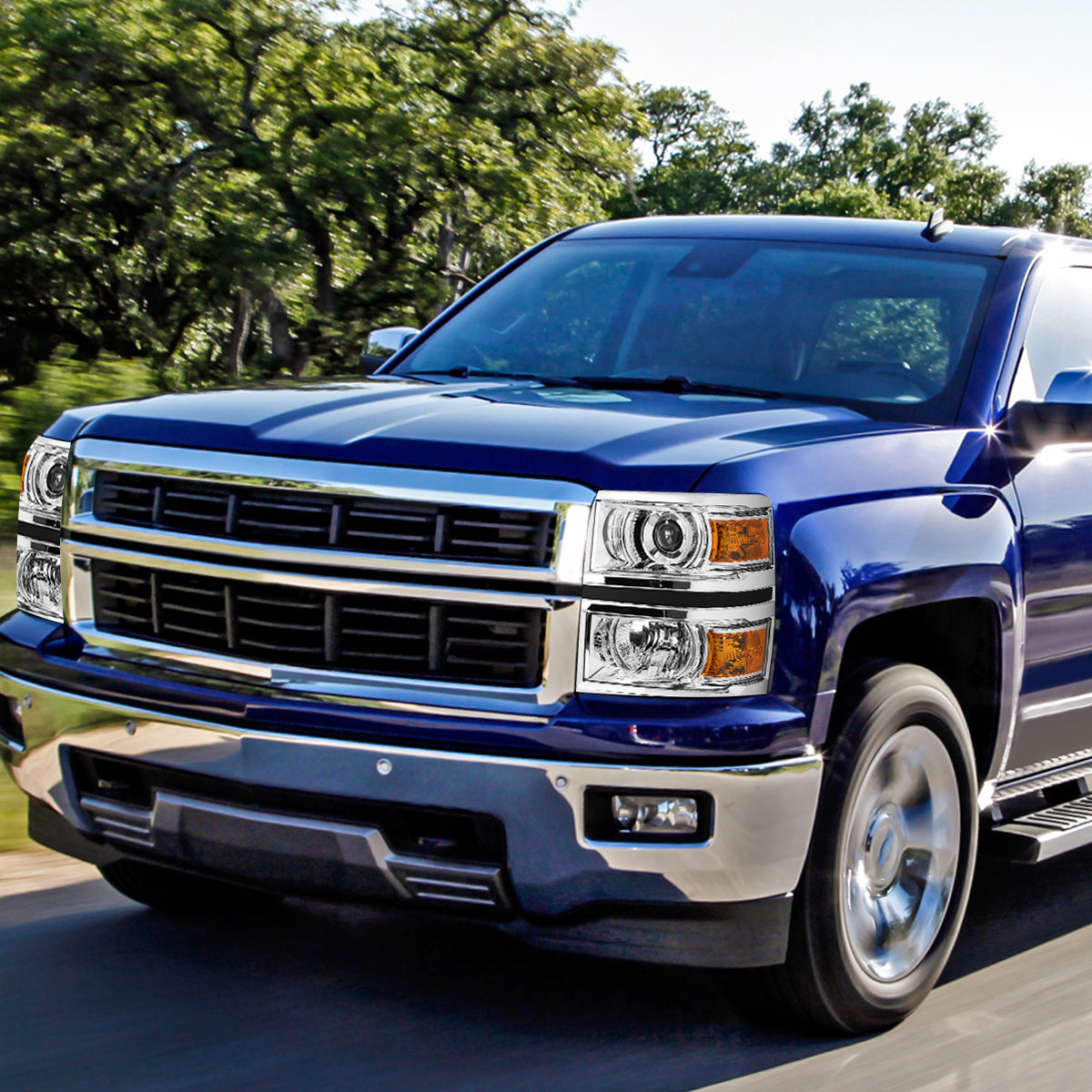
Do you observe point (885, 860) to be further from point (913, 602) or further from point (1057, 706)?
point (1057, 706)

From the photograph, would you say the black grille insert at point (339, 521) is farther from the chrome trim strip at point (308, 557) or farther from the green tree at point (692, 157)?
the green tree at point (692, 157)

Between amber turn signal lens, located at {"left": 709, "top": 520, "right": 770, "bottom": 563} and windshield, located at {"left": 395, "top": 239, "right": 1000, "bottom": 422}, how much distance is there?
1015mm

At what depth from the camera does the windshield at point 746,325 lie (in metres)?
4.32

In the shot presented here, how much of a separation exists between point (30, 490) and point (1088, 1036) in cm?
267

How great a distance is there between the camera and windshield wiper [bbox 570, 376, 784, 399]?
166 inches

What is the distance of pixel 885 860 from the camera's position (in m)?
3.72

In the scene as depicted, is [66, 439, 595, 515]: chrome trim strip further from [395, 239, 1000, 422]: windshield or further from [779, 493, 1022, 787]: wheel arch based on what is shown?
[395, 239, 1000, 422]: windshield

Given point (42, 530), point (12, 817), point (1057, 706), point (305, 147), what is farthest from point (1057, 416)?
point (305, 147)

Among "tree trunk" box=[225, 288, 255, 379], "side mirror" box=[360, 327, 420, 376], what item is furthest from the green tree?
"side mirror" box=[360, 327, 420, 376]

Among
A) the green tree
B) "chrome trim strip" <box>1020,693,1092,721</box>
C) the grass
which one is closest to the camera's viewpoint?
"chrome trim strip" <box>1020,693,1092,721</box>

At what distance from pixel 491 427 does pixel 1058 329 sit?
1909mm

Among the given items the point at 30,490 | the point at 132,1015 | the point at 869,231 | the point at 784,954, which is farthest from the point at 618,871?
the point at 869,231

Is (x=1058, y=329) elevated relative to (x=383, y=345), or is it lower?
elevated

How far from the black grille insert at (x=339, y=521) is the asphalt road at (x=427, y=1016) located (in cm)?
103
